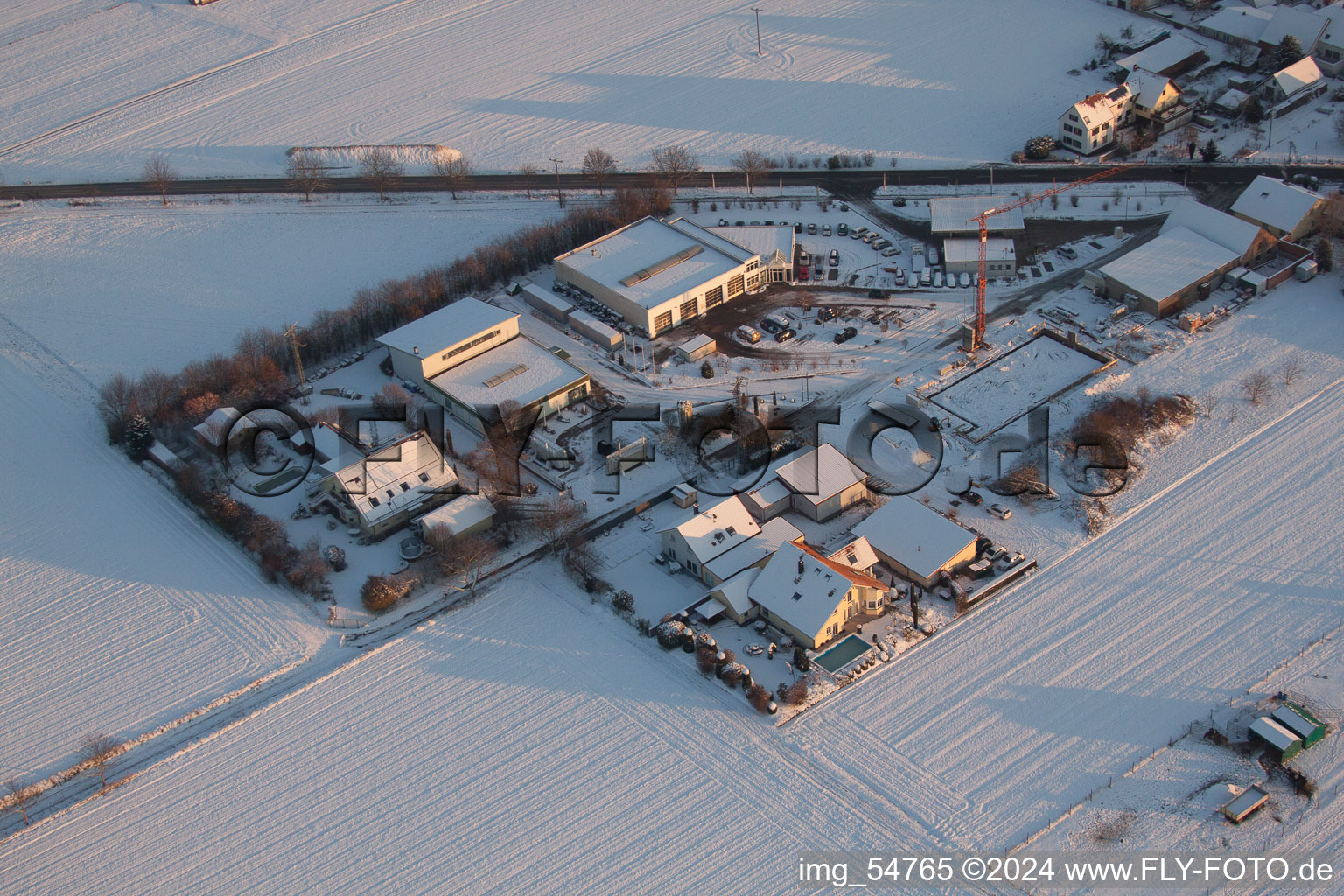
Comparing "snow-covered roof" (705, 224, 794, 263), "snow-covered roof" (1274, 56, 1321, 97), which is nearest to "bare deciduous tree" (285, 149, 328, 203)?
"snow-covered roof" (705, 224, 794, 263)

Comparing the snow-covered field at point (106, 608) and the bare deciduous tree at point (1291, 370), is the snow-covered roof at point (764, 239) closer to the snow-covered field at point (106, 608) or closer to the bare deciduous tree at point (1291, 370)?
the bare deciduous tree at point (1291, 370)

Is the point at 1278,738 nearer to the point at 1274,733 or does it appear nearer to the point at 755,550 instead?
the point at 1274,733

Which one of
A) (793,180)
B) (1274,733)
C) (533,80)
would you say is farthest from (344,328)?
(1274,733)

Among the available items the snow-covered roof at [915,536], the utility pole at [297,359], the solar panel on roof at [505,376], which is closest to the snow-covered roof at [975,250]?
the snow-covered roof at [915,536]

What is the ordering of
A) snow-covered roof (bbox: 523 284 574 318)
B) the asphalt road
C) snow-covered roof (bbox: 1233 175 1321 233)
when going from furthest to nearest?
the asphalt road < snow-covered roof (bbox: 523 284 574 318) < snow-covered roof (bbox: 1233 175 1321 233)

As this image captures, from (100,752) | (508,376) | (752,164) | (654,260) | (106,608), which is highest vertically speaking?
(752,164)

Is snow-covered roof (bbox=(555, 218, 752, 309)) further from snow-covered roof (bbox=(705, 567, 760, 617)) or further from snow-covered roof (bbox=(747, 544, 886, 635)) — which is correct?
snow-covered roof (bbox=(747, 544, 886, 635))

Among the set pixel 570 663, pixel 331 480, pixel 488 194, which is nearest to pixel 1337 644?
pixel 570 663
